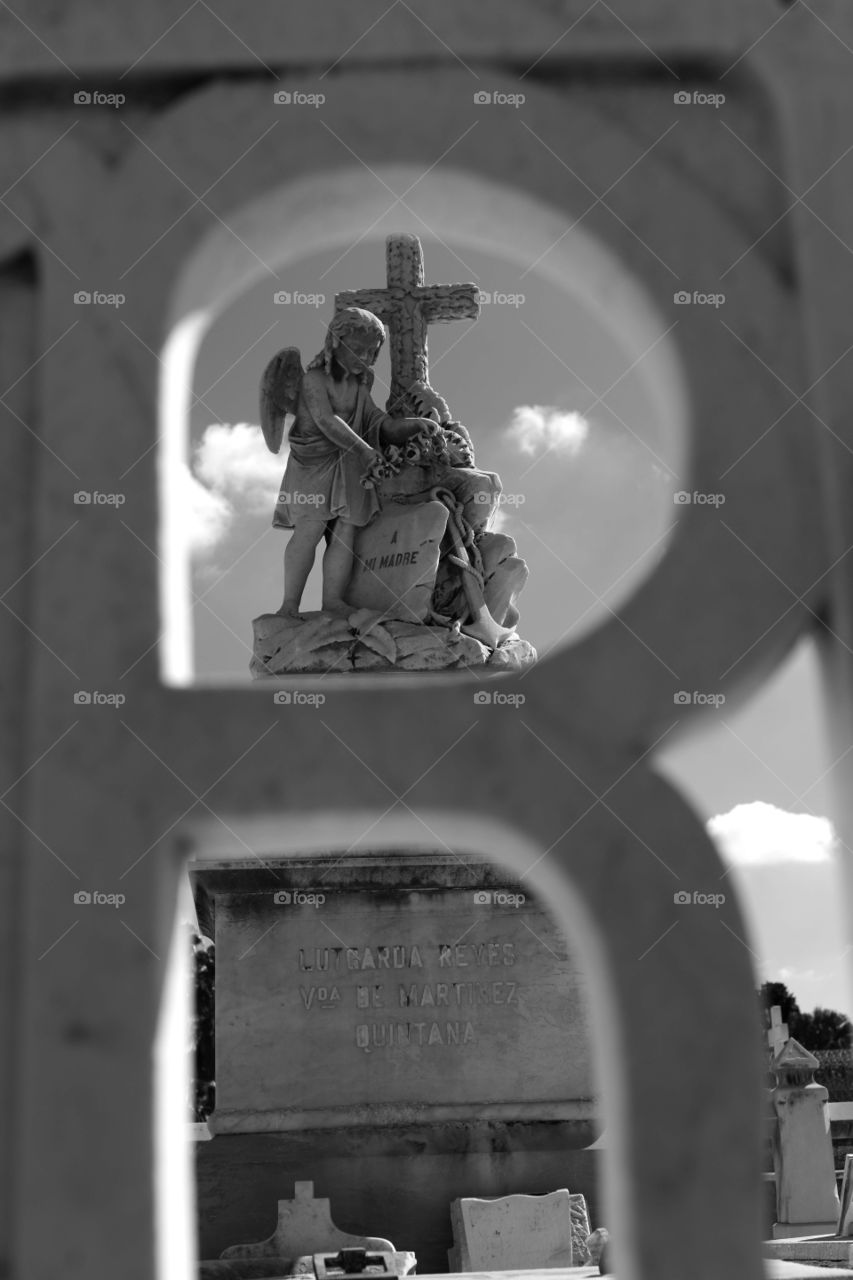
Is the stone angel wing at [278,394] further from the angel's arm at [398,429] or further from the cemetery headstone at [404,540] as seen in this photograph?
the angel's arm at [398,429]

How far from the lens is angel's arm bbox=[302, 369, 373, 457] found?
557cm

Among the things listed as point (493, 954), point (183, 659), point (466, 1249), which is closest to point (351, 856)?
point (493, 954)

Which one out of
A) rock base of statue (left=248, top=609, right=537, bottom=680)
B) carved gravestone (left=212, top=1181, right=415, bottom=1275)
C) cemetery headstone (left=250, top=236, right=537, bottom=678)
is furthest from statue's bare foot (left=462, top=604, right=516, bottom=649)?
carved gravestone (left=212, top=1181, right=415, bottom=1275)

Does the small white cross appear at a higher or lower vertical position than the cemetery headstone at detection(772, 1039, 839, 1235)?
higher

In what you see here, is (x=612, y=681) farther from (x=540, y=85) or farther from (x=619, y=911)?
(x=540, y=85)

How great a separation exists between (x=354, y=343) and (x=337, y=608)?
308cm

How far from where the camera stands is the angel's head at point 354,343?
8188 mm

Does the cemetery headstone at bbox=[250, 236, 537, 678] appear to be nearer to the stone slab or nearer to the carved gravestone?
the stone slab

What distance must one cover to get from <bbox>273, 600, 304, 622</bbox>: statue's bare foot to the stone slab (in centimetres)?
204

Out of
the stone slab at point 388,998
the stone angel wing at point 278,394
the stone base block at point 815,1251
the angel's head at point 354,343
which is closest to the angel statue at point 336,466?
the angel's head at point 354,343

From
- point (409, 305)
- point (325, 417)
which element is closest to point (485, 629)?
point (409, 305)

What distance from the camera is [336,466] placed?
1048 cm

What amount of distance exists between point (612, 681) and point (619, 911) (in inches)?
21.0

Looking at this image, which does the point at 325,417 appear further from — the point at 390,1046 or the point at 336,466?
the point at 390,1046
